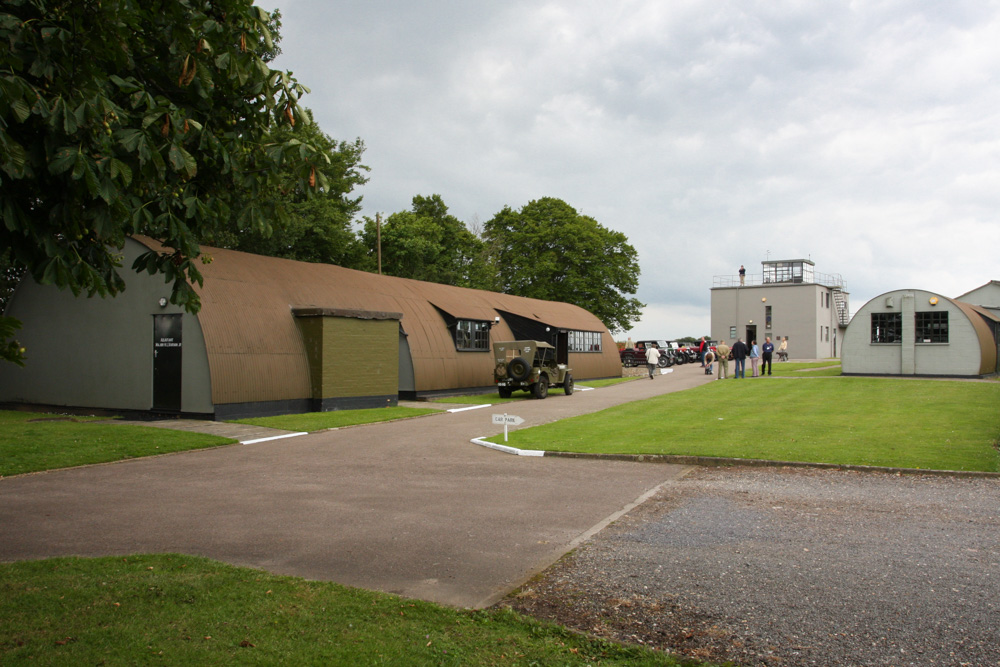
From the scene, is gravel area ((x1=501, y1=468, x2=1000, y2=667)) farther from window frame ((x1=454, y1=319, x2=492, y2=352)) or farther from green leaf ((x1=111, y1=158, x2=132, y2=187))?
window frame ((x1=454, y1=319, x2=492, y2=352))

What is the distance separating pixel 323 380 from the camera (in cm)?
2205

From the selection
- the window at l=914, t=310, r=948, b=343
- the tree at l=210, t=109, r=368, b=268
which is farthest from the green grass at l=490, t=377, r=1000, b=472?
the tree at l=210, t=109, r=368, b=268

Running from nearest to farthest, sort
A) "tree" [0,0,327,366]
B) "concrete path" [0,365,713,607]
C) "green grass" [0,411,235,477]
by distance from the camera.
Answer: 1. "tree" [0,0,327,366]
2. "concrete path" [0,365,713,607]
3. "green grass" [0,411,235,477]

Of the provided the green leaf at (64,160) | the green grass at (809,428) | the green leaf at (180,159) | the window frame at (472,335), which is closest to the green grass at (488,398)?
the window frame at (472,335)

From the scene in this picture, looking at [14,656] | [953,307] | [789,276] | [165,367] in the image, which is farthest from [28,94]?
[789,276]

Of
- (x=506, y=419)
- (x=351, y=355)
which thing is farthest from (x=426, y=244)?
(x=506, y=419)

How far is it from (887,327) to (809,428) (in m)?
20.2

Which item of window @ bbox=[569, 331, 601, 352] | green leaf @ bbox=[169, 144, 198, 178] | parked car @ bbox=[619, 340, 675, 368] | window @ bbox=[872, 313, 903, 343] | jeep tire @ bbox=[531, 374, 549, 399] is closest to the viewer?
green leaf @ bbox=[169, 144, 198, 178]

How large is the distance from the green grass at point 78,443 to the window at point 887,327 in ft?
94.8

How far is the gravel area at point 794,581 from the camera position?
4.75m

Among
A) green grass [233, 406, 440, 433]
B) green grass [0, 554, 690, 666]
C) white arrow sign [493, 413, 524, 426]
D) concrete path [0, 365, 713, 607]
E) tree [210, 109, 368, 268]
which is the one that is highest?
tree [210, 109, 368, 268]

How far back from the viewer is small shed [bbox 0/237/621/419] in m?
19.8

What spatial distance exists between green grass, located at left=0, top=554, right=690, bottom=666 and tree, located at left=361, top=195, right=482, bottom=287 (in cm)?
4203

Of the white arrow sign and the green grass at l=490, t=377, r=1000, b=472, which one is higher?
the white arrow sign
